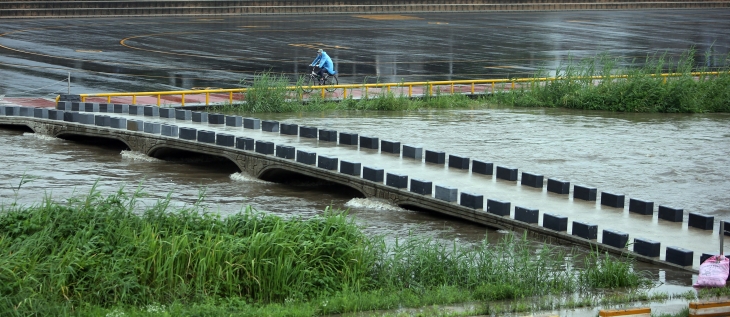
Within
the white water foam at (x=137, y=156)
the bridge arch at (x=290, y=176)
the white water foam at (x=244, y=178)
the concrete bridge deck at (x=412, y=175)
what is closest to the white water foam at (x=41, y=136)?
the concrete bridge deck at (x=412, y=175)

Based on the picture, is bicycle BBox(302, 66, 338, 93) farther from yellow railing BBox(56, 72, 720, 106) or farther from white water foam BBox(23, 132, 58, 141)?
white water foam BBox(23, 132, 58, 141)

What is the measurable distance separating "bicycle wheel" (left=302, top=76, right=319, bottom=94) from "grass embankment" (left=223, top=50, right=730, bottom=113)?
0.86 ft

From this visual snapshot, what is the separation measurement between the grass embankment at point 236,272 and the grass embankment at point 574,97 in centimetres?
1803

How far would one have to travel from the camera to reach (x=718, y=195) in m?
21.7

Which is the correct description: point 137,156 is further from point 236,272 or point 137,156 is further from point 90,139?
point 236,272

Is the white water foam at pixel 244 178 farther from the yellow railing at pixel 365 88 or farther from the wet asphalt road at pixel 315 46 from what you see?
the wet asphalt road at pixel 315 46

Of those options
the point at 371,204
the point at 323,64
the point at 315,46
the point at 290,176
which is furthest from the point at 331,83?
the point at 371,204

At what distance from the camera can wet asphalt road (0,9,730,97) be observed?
39438mm

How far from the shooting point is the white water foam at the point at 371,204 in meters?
20.7

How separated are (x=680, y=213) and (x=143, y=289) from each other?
31.5ft

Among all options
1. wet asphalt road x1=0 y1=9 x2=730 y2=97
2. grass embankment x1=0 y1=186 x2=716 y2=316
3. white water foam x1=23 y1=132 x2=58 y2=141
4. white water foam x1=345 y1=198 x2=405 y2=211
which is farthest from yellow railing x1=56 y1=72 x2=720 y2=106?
grass embankment x1=0 y1=186 x2=716 y2=316

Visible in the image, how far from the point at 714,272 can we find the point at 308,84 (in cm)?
2566

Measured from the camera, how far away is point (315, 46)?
49.7 meters

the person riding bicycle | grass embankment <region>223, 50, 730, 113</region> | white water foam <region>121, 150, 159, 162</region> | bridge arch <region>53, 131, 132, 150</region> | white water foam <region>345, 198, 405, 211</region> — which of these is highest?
the person riding bicycle
